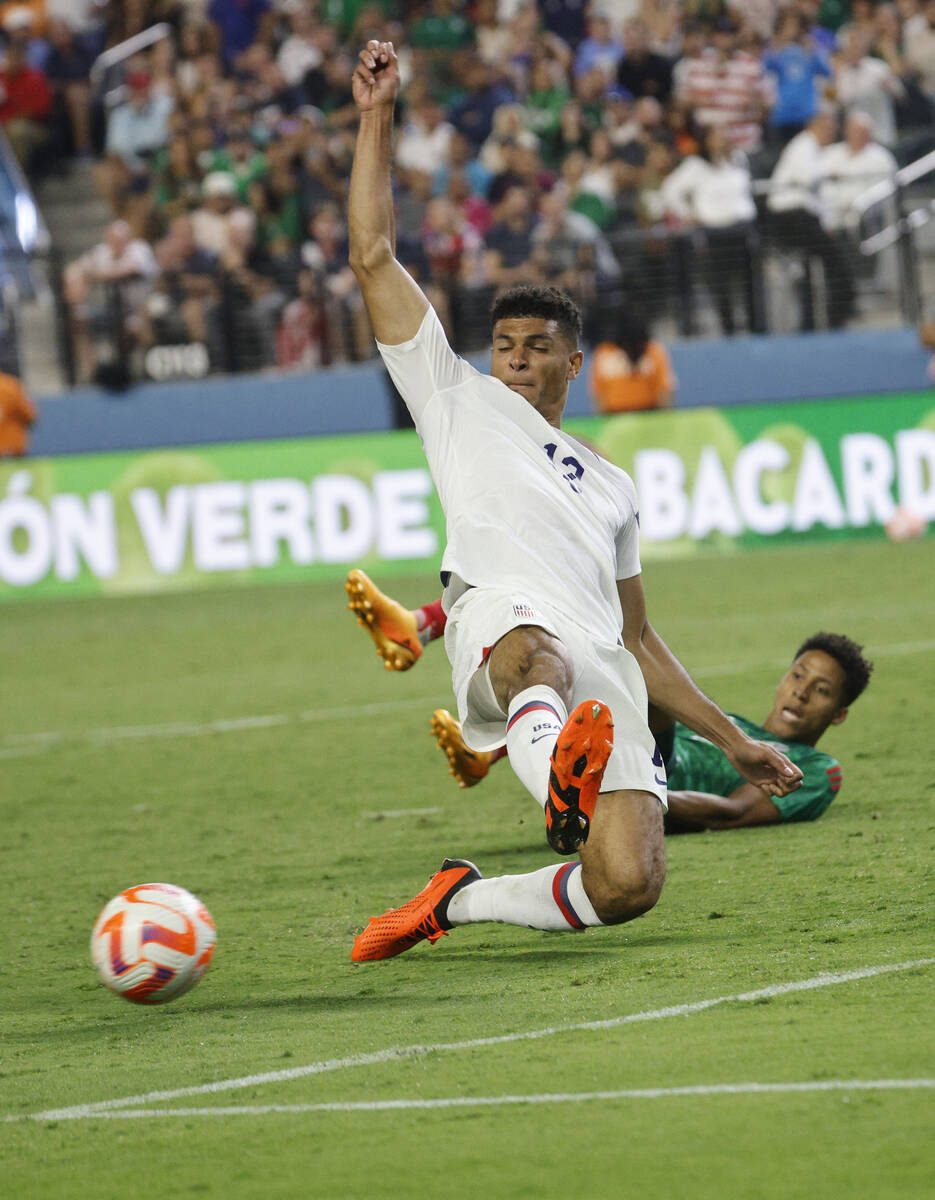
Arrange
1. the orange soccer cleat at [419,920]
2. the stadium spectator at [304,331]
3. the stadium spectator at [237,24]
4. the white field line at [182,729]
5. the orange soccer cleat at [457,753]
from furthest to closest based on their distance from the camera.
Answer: the stadium spectator at [237,24], the stadium spectator at [304,331], the white field line at [182,729], the orange soccer cleat at [457,753], the orange soccer cleat at [419,920]

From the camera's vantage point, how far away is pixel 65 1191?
3.66m

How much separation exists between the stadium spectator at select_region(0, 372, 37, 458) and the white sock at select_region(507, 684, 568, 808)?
1558 centimetres

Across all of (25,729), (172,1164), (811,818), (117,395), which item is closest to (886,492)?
(117,395)

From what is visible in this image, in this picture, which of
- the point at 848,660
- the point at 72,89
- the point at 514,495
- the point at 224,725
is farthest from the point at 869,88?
the point at 514,495

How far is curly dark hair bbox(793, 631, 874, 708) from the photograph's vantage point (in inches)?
290

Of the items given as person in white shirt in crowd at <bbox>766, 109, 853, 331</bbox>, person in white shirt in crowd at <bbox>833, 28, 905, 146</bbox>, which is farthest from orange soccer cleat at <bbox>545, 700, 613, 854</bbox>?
person in white shirt in crowd at <bbox>833, 28, 905, 146</bbox>

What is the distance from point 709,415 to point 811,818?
37.1ft

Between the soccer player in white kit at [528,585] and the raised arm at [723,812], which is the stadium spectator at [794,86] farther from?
the soccer player in white kit at [528,585]

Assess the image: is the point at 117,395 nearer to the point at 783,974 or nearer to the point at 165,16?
the point at 165,16

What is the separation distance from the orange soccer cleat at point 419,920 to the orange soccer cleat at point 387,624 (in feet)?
6.63

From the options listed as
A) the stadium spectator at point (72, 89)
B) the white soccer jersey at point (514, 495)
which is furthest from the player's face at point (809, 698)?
the stadium spectator at point (72, 89)

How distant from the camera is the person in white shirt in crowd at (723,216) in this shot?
64.0 ft

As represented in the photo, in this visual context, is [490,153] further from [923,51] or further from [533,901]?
[533,901]

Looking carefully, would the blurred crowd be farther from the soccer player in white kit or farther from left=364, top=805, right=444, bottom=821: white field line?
the soccer player in white kit
